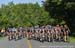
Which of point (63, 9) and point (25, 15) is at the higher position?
point (63, 9)

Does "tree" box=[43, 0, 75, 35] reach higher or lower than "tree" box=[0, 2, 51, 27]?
higher

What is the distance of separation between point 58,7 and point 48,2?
354 cm

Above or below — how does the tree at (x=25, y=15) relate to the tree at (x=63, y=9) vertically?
below

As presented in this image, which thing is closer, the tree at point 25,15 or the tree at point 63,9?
the tree at point 63,9

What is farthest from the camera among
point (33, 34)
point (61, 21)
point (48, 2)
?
point (61, 21)

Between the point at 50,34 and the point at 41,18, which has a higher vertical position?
the point at 50,34

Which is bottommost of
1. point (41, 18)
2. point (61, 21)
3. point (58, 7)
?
point (41, 18)

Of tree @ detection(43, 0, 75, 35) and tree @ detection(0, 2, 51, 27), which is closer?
tree @ detection(43, 0, 75, 35)

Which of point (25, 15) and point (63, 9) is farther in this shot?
point (25, 15)

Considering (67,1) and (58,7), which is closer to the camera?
(67,1)

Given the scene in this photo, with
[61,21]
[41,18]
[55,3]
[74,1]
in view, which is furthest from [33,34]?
[41,18]

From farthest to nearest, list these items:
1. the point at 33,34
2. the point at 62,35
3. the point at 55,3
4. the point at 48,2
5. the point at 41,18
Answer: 1. the point at 41,18
2. the point at 48,2
3. the point at 55,3
4. the point at 33,34
5. the point at 62,35

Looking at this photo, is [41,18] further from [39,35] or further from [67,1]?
[39,35]

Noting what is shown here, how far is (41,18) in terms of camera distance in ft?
343
